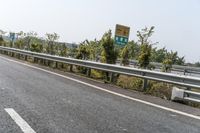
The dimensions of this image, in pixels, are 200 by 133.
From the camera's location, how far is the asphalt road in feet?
23.5

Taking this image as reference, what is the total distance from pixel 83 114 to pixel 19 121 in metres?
1.49

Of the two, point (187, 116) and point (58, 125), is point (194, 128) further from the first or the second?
point (58, 125)

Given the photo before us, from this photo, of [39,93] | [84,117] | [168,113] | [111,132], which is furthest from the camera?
[39,93]

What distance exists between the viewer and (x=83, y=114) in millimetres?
8414

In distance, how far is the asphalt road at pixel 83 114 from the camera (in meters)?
7.18

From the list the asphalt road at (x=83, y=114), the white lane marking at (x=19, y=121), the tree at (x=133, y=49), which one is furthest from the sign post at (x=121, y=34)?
the tree at (x=133, y=49)

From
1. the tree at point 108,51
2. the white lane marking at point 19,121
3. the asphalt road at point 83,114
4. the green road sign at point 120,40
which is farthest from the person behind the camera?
the tree at point 108,51

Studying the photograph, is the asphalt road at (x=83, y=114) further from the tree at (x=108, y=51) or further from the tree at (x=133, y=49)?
the tree at (x=133, y=49)

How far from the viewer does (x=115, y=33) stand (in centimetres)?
2234

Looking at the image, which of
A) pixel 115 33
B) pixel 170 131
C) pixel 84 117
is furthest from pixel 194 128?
pixel 115 33

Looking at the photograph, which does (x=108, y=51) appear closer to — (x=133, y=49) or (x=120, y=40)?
(x=120, y=40)

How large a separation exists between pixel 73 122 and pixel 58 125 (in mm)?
405

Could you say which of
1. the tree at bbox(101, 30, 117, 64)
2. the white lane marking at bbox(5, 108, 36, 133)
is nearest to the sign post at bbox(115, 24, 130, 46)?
the tree at bbox(101, 30, 117, 64)

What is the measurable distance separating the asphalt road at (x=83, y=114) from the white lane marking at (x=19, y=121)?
65 mm
